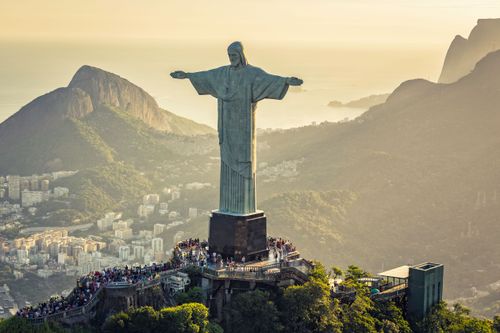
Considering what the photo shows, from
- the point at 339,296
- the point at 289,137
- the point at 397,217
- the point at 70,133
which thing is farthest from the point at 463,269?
the point at 70,133

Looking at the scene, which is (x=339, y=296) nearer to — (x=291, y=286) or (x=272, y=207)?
(x=291, y=286)

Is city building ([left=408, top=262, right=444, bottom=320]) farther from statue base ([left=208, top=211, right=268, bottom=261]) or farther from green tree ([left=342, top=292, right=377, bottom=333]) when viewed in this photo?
statue base ([left=208, top=211, right=268, bottom=261])

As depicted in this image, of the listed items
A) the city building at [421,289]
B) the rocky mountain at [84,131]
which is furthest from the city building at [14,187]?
the city building at [421,289]

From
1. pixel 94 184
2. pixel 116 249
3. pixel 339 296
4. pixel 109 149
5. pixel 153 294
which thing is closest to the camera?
pixel 153 294

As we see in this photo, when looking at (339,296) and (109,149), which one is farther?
(109,149)

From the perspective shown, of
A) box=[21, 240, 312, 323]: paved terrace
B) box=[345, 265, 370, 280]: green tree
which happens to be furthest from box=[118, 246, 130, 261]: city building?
box=[345, 265, 370, 280]: green tree

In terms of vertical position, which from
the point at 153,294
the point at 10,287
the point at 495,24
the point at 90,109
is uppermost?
the point at 495,24

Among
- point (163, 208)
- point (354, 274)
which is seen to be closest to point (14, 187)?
point (163, 208)
